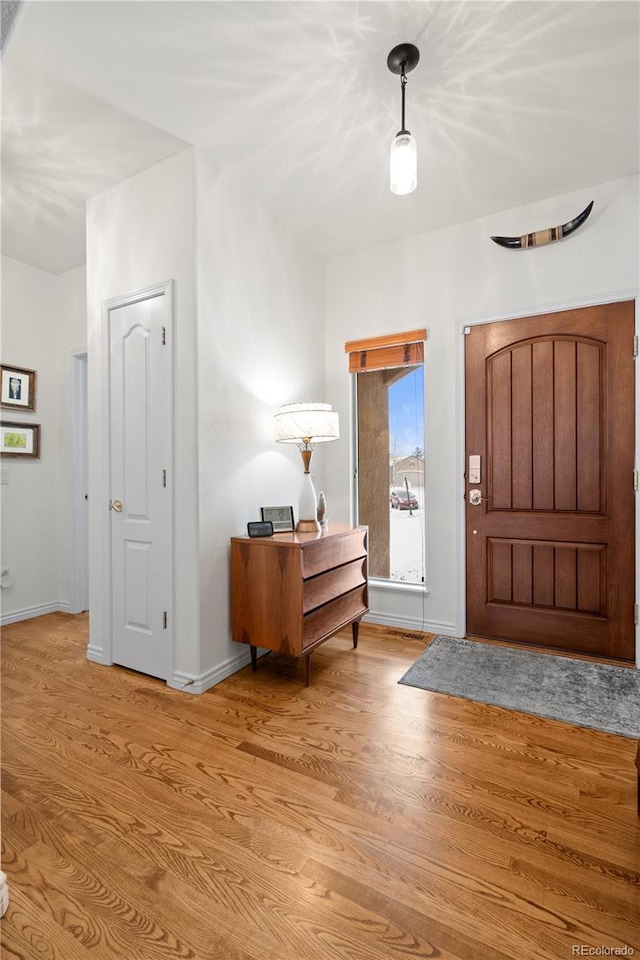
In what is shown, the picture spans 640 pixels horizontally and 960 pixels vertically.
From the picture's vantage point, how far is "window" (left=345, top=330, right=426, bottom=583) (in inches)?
132

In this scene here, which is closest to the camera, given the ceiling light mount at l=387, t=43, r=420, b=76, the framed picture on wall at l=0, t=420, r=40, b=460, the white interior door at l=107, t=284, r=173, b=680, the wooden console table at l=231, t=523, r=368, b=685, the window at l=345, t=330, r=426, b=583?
the ceiling light mount at l=387, t=43, r=420, b=76

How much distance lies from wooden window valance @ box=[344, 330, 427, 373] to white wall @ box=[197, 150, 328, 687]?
459 mm

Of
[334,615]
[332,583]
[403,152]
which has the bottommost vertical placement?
[334,615]

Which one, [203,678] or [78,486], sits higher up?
[78,486]

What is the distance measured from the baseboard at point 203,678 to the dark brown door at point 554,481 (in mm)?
1639

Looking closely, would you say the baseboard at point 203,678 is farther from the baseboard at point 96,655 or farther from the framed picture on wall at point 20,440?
the framed picture on wall at point 20,440

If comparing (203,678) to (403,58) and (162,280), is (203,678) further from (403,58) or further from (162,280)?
(403,58)

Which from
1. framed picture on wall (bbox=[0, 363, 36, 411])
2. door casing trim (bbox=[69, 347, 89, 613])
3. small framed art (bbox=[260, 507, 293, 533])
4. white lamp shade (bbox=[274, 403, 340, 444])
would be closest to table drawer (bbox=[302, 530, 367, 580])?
small framed art (bbox=[260, 507, 293, 533])

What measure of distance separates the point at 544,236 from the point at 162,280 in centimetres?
230

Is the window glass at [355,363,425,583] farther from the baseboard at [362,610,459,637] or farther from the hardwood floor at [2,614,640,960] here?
the hardwood floor at [2,614,640,960]

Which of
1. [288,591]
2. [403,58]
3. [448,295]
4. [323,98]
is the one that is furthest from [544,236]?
[288,591]

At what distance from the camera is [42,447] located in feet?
12.4

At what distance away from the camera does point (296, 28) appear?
67.6 inches

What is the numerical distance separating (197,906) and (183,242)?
268 cm
